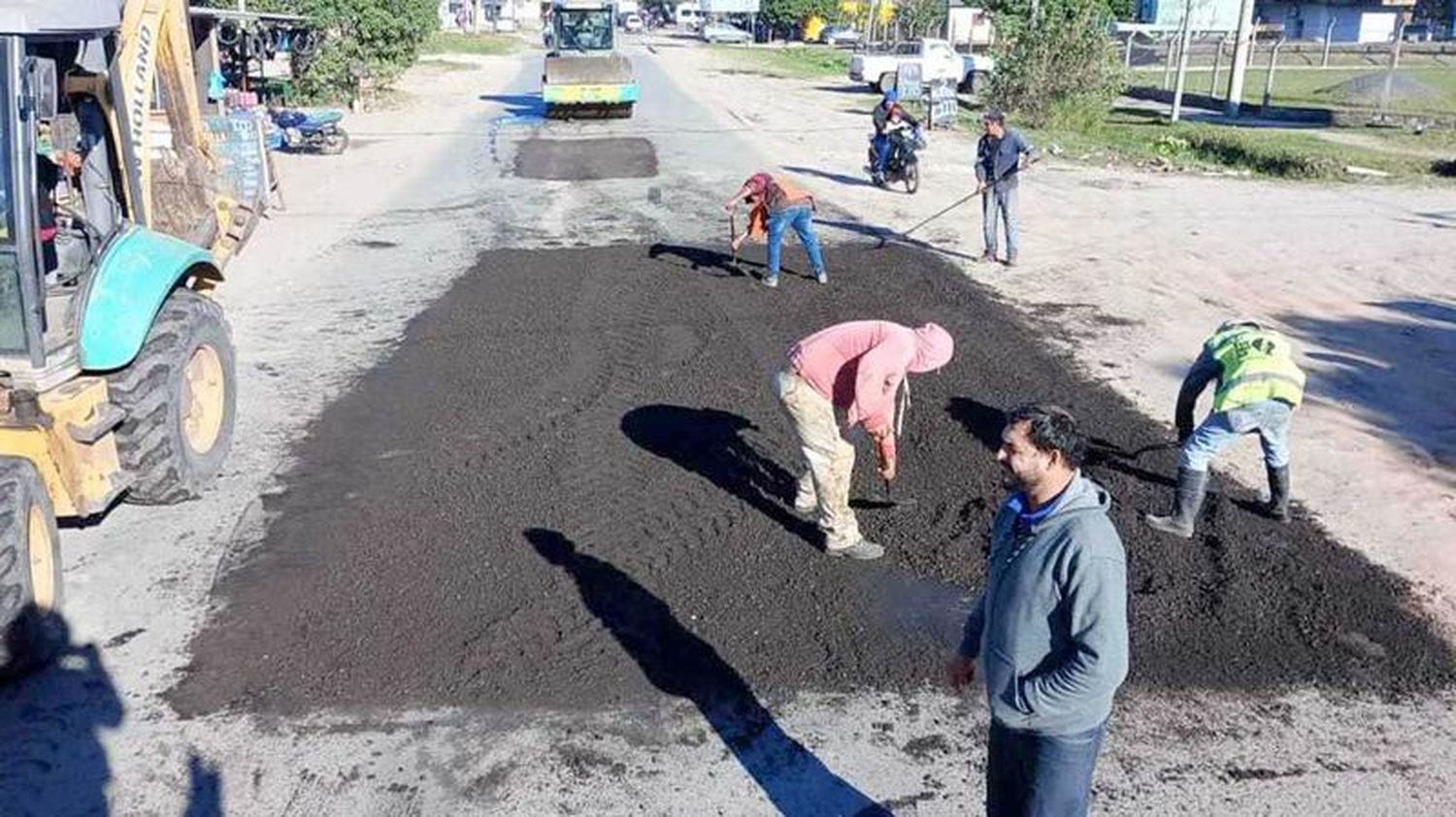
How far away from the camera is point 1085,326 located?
37.3ft

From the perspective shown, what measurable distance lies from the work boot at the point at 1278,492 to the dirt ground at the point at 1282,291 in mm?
318

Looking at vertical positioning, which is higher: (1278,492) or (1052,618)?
(1052,618)

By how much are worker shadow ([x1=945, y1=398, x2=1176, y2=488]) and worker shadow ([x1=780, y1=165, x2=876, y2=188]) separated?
11.7 meters

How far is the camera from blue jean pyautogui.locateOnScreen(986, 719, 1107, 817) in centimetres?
340

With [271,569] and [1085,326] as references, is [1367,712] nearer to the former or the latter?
[271,569]

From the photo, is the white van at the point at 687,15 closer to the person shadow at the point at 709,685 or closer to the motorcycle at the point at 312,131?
the motorcycle at the point at 312,131

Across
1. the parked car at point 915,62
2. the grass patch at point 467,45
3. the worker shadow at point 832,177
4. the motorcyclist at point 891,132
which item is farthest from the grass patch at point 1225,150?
the grass patch at point 467,45

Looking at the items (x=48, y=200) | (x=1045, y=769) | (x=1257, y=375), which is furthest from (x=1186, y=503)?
(x=48, y=200)

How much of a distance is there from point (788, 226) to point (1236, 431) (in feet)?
20.5

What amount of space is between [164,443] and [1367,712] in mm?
5988

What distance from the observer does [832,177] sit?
68.9 feet


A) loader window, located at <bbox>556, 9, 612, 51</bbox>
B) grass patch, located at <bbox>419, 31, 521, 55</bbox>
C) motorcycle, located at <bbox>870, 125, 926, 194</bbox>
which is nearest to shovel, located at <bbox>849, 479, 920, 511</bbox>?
motorcycle, located at <bbox>870, 125, 926, 194</bbox>

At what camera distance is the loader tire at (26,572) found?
4977mm

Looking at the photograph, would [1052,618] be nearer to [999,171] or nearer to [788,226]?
[788,226]
